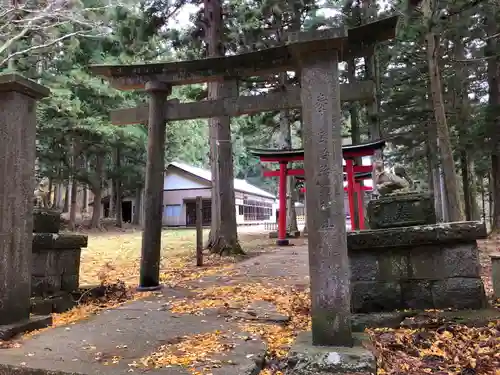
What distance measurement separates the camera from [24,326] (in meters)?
4.05

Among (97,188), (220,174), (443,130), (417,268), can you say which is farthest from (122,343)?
(97,188)

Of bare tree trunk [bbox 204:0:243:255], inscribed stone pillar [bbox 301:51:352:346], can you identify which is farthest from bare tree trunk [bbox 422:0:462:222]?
inscribed stone pillar [bbox 301:51:352:346]

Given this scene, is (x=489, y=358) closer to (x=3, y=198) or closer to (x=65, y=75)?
(x=3, y=198)

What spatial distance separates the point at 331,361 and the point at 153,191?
430 centimetres

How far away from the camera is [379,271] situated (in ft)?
13.1

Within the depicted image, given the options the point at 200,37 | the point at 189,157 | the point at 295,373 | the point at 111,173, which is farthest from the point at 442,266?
the point at 189,157

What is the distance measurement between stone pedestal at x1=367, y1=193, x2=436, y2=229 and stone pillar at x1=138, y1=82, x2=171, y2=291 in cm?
359

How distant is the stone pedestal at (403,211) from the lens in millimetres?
4086

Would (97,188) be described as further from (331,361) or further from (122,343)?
(331,361)

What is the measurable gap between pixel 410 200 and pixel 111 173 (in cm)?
2446

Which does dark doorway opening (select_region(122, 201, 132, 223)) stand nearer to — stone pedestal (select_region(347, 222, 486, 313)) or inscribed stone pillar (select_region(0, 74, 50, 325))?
inscribed stone pillar (select_region(0, 74, 50, 325))

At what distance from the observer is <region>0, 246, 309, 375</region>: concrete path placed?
3014 mm

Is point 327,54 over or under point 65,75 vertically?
under

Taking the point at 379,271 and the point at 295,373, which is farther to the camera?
the point at 379,271
